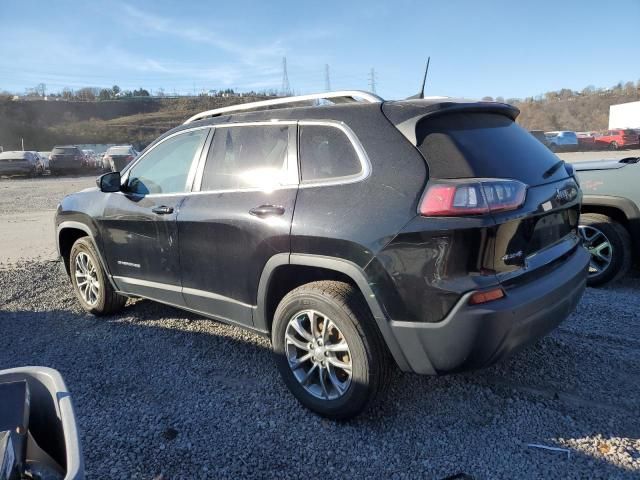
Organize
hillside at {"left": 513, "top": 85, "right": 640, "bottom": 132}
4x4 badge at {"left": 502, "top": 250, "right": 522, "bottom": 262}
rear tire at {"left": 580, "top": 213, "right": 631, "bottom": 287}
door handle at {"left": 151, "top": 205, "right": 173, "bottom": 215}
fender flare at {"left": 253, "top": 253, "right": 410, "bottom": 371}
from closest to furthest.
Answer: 4x4 badge at {"left": 502, "top": 250, "right": 522, "bottom": 262} → fender flare at {"left": 253, "top": 253, "right": 410, "bottom": 371} → door handle at {"left": 151, "top": 205, "right": 173, "bottom": 215} → rear tire at {"left": 580, "top": 213, "right": 631, "bottom": 287} → hillside at {"left": 513, "top": 85, "right": 640, "bottom": 132}

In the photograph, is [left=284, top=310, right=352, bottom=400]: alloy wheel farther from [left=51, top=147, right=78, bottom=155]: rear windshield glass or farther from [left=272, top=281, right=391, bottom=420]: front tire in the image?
[left=51, top=147, right=78, bottom=155]: rear windshield glass

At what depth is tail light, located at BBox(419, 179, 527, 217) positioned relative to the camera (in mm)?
2371

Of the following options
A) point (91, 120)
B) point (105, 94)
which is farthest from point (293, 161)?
point (105, 94)

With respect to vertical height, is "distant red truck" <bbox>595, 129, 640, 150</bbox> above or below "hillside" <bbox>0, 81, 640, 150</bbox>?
below

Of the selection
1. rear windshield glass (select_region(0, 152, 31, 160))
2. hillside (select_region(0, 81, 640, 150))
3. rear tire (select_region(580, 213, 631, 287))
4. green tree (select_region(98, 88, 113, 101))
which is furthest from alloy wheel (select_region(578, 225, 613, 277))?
green tree (select_region(98, 88, 113, 101))

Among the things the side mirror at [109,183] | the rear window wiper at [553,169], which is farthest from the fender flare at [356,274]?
the side mirror at [109,183]

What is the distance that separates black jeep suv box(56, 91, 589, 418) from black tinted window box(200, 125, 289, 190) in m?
0.01

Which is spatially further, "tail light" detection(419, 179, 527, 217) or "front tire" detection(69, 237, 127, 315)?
"front tire" detection(69, 237, 127, 315)

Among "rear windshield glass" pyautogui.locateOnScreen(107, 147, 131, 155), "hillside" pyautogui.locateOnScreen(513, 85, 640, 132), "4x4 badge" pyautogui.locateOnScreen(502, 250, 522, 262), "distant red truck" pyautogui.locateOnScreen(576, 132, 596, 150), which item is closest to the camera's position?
"4x4 badge" pyautogui.locateOnScreen(502, 250, 522, 262)

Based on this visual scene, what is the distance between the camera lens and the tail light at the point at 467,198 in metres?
2.37

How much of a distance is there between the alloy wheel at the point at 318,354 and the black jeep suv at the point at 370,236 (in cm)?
1

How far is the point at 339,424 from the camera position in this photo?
289 cm

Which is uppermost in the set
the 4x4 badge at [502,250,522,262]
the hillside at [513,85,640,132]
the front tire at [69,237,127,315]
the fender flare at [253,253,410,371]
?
the hillside at [513,85,640,132]

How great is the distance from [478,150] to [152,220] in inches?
99.8
